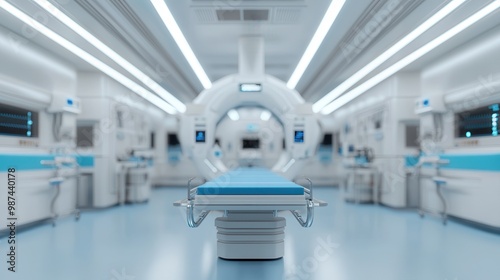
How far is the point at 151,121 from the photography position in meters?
10.2

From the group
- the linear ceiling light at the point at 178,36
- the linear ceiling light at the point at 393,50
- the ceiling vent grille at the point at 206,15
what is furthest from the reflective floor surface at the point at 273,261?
the ceiling vent grille at the point at 206,15

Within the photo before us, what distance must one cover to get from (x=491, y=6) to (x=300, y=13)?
2120 millimetres

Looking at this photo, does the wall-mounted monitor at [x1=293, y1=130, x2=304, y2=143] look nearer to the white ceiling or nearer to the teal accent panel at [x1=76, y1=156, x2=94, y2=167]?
the white ceiling

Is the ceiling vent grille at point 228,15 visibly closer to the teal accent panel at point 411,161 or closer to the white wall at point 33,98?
the white wall at point 33,98

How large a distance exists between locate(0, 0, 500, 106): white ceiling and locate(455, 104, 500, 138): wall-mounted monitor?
110cm

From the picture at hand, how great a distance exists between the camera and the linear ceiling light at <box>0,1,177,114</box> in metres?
3.80

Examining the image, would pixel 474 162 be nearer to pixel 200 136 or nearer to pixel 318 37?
pixel 318 37

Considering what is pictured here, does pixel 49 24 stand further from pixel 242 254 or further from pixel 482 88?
pixel 482 88

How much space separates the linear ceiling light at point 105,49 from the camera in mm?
3670

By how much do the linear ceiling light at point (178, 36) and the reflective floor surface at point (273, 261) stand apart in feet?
9.10

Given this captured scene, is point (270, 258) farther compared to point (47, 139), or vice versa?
point (47, 139)

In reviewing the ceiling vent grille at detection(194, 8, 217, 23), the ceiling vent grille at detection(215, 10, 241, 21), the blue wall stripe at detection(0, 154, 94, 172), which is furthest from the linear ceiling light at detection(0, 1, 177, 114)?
the ceiling vent grille at detection(215, 10, 241, 21)

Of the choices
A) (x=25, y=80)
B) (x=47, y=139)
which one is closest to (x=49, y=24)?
(x=25, y=80)

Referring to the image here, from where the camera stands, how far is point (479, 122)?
5.15m
